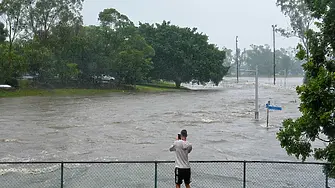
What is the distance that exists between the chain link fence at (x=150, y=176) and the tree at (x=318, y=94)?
3.72 m

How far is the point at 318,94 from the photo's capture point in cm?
735

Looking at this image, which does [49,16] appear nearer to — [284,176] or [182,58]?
[182,58]

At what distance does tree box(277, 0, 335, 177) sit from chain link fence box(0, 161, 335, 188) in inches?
146

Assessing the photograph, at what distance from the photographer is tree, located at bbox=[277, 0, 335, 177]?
24.3ft

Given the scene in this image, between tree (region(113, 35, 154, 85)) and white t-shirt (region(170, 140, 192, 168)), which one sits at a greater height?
tree (region(113, 35, 154, 85))

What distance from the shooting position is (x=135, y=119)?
102 feet

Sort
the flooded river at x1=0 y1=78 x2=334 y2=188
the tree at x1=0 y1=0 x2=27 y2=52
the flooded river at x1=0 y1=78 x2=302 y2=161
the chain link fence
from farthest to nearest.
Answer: the tree at x1=0 y1=0 x2=27 y2=52, the flooded river at x1=0 y1=78 x2=302 y2=161, the flooded river at x1=0 y1=78 x2=334 y2=188, the chain link fence

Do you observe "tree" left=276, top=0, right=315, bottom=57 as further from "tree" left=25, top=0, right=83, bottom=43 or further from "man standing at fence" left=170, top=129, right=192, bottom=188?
"man standing at fence" left=170, top=129, right=192, bottom=188

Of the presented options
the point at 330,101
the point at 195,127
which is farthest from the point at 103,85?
the point at 330,101

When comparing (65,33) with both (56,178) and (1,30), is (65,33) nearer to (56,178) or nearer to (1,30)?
(1,30)

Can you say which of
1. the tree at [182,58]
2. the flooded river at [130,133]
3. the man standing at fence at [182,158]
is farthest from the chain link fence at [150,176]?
the tree at [182,58]

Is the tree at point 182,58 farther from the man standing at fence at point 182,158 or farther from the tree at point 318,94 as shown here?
the tree at point 318,94

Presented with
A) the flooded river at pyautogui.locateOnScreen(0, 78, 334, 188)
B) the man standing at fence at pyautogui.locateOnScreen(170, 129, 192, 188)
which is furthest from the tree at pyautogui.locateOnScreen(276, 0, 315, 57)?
the man standing at fence at pyautogui.locateOnScreen(170, 129, 192, 188)

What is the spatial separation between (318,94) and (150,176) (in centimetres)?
692
